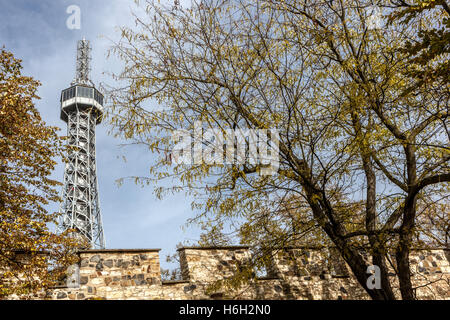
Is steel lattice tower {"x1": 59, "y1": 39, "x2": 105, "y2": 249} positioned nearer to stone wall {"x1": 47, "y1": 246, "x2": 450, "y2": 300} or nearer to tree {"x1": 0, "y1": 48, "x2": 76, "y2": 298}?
tree {"x1": 0, "y1": 48, "x2": 76, "y2": 298}

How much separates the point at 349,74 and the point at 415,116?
1.33 metres

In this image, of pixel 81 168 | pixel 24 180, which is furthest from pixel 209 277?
pixel 81 168

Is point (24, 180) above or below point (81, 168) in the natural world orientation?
below

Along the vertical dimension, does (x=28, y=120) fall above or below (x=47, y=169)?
above

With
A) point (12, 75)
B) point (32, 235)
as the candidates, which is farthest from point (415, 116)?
point (12, 75)

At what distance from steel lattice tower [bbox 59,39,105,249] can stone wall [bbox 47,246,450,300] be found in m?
37.8

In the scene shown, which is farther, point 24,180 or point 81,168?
point 81,168

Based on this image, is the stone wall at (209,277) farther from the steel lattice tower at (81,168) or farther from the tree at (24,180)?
→ the steel lattice tower at (81,168)

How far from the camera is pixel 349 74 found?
6.13 m

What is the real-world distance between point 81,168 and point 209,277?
1752 inches

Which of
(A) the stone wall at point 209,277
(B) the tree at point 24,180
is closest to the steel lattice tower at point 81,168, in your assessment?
(B) the tree at point 24,180

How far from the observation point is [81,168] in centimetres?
4725

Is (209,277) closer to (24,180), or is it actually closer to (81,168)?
(24,180)

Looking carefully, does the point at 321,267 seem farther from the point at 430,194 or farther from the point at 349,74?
the point at 349,74
